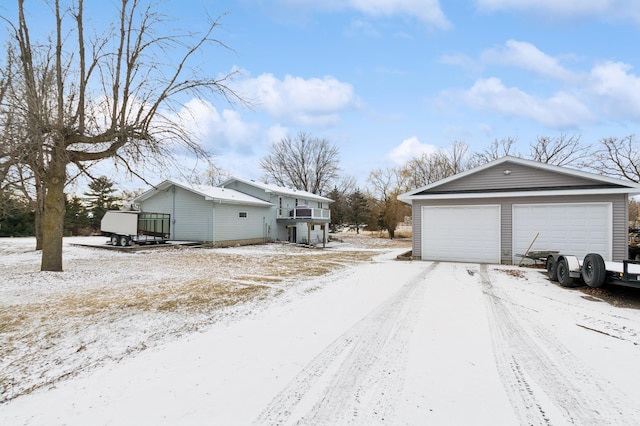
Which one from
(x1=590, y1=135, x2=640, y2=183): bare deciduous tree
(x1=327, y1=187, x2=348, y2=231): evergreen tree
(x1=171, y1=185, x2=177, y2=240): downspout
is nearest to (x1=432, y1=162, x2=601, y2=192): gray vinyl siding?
(x1=171, y1=185, x2=177, y2=240): downspout

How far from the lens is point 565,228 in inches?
472

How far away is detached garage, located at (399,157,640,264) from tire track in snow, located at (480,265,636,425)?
8.88 metres

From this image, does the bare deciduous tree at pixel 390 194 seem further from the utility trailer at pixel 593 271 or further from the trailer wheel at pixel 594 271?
the trailer wheel at pixel 594 271

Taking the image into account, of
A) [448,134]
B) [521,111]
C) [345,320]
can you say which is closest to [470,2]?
[345,320]

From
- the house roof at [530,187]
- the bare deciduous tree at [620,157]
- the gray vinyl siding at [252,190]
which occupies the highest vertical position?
the bare deciduous tree at [620,157]

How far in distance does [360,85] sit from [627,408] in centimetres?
1481

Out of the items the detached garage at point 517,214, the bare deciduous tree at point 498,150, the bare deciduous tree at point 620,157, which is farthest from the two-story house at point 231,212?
the bare deciduous tree at point 620,157

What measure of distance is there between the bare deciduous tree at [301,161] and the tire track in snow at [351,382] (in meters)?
39.0

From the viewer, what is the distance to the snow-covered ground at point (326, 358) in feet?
8.89

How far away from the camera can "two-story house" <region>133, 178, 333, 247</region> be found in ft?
67.7

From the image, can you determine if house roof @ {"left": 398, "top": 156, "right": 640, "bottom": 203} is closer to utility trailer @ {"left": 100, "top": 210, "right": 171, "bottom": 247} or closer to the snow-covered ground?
the snow-covered ground

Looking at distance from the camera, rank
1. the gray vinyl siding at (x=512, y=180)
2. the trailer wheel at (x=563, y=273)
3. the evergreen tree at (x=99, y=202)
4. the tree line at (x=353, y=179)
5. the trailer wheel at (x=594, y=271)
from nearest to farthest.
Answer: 1. the trailer wheel at (x=594, y=271)
2. the trailer wheel at (x=563, y=273)
3. the gray vinyl siding at (x=512, y=180)
4. the tree line at (x=353, y=179)
5. the evergreen tree at (x=99, y=202)

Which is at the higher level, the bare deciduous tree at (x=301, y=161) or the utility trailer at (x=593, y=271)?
the bare deciduous tree at (x=301, y=161)

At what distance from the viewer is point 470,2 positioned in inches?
417
